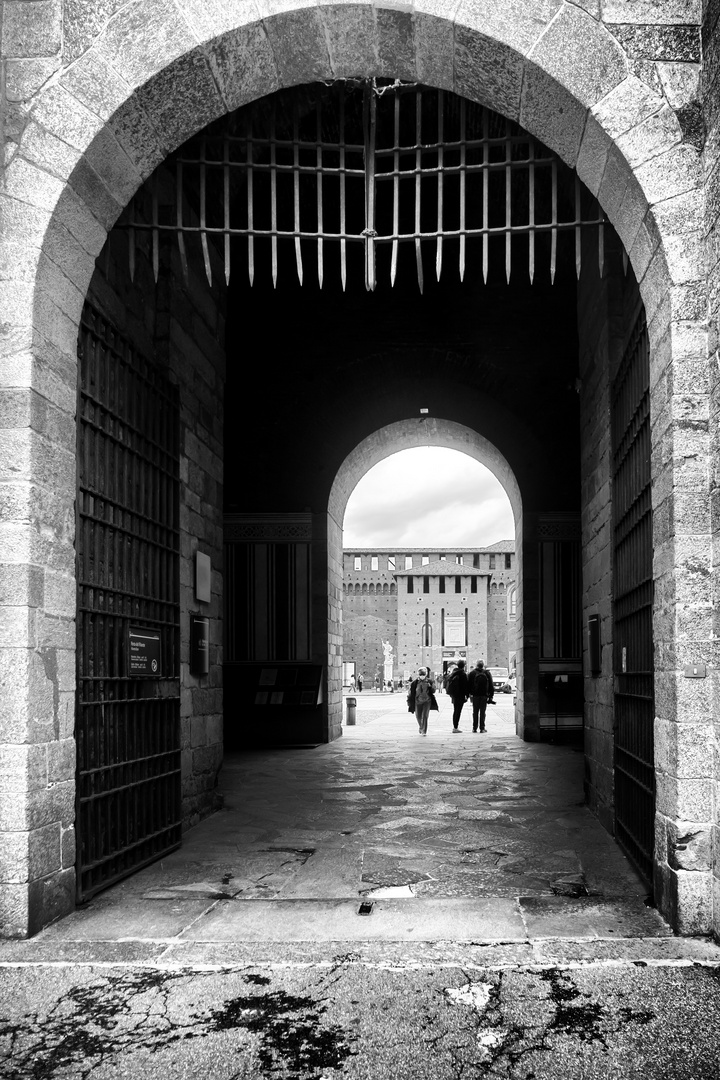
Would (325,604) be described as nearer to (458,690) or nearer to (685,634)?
(458,690)

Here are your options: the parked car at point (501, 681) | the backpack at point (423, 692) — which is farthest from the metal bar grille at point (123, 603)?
the parked car at point (501, 681)

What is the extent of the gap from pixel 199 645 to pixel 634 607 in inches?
120

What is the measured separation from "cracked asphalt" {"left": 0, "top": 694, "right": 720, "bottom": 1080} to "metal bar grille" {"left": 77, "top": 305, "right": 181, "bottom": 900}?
315mm

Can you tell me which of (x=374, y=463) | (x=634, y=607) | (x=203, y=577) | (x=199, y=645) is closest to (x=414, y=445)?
(x=374, y=463)

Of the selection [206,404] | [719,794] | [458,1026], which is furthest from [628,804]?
[206,404]

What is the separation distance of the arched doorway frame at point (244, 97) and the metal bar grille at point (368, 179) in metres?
0.35

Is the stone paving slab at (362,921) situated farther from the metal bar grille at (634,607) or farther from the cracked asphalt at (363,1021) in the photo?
the metal bar grille at (634,607)

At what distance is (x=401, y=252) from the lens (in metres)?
13.0

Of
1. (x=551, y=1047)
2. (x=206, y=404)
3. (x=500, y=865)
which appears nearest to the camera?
(x=551, y=1047)

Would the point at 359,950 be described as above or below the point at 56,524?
below

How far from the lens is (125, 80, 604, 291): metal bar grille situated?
4.82m

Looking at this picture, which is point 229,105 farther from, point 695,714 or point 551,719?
point 551,719

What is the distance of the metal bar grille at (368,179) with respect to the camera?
4816 millimetres

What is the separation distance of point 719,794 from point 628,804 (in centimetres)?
169
